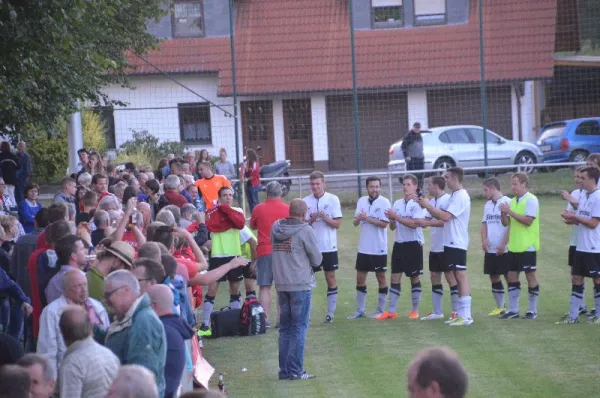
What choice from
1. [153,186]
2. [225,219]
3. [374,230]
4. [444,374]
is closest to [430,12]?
[153,186]

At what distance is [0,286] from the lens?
412 inches

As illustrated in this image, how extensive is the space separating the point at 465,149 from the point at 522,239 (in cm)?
1582

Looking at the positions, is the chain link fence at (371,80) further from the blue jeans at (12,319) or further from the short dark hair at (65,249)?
the short dark hair at (65,249)

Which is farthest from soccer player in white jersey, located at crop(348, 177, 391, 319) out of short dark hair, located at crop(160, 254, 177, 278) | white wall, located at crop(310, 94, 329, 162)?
white wall, located at crop(310, 94, 329, 162)

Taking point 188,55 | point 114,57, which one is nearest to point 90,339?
point 114,57

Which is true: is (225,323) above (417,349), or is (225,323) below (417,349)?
above

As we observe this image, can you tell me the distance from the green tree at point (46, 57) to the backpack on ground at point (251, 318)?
363cm

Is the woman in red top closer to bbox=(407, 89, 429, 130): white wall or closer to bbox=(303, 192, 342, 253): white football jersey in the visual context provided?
bbox=(407, 89, 429, 130): white wall

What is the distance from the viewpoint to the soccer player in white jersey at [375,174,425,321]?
14.1 metres

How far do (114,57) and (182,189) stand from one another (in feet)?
19.0

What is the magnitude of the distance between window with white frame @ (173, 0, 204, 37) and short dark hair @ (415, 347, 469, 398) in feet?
100

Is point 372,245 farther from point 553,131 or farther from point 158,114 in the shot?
point 553,131

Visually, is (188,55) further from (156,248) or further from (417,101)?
(156,248)

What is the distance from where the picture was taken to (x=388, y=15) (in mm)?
33000
